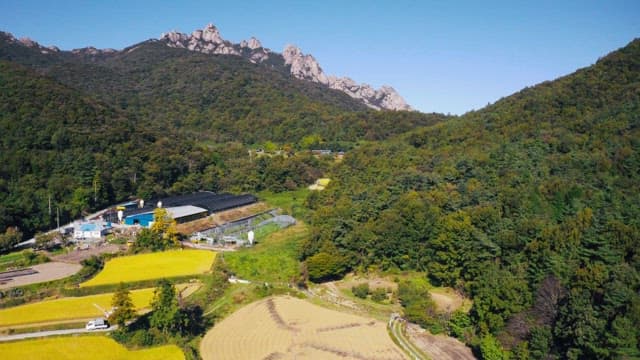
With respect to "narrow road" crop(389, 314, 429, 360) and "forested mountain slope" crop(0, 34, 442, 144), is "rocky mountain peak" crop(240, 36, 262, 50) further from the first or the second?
"narrow road" crop(389, 314, 429, 360)

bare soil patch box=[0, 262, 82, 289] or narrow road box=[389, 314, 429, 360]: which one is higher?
bare soil patch box=[0, 262, 82, 289]

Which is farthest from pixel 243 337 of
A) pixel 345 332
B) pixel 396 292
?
pixel 396 292

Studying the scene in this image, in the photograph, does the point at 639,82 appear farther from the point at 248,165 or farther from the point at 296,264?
the point at 248,165

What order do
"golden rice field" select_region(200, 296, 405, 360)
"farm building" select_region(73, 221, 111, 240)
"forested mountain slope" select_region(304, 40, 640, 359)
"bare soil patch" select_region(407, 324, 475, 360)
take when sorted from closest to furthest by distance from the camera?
"forested mountain slope" select_region(304, 40, 640, 359) → "golden rice field" select_region(200, 296, 405, 360) → "bare soil patch" select_region(407, 324, 475, 360) → "farm building" select_region(73, 221, 111, 240)

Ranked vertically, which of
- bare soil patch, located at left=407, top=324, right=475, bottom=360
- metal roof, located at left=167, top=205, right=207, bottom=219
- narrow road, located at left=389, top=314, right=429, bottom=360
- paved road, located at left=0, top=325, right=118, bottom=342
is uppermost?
metal roof, located at left=167, top=205, right=207, bottom=219

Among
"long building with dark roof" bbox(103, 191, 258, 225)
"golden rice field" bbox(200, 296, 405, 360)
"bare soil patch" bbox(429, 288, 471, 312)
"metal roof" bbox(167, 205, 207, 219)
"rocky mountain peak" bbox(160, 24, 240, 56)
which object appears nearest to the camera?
"golden rice field" bbox(200, 296, 405, 360)

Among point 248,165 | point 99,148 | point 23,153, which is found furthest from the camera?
point 248,165

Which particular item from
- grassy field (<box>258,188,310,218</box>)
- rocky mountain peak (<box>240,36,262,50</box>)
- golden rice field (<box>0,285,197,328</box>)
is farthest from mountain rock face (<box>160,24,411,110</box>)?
golden rice field (<box>0,285,197,328</box>)
